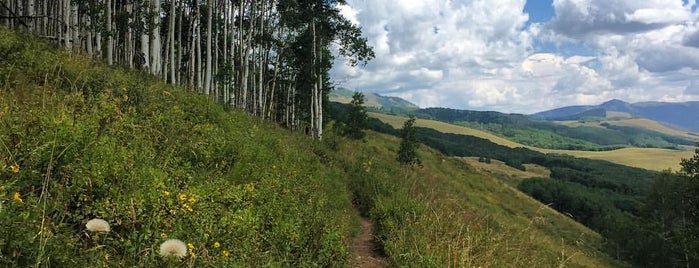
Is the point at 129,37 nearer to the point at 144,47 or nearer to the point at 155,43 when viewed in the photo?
the point at 155,43

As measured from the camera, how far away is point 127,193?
450 cm

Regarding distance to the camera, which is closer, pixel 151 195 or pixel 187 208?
pixel 151 195

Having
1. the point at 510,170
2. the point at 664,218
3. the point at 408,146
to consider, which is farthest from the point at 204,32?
the point at 510,170

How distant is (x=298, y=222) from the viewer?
279 inches

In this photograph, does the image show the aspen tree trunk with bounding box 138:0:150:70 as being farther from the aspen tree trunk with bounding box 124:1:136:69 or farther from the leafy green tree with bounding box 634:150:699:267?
the leafy green tree with bounding box 634:150:699:267

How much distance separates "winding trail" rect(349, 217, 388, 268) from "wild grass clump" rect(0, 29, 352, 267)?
2.24ft

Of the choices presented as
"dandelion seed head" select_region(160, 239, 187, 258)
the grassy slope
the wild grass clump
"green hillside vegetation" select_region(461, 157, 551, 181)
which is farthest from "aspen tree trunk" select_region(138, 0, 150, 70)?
"green hillside vegetation" select_region(461, 157, 551, 181)

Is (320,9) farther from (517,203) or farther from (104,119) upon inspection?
(517,203)

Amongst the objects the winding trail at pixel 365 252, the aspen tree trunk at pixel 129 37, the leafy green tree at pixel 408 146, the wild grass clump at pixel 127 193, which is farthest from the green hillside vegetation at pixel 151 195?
the leafy green tree at pixel 408 146

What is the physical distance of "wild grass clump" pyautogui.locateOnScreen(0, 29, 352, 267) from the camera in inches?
135

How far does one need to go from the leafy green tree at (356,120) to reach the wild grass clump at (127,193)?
35.6m

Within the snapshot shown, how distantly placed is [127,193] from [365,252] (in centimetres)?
562

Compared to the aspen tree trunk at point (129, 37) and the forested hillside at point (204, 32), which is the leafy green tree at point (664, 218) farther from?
the aspen tree trunk at point (129, 37)

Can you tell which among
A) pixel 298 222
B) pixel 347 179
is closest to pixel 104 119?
pixel 298 222
